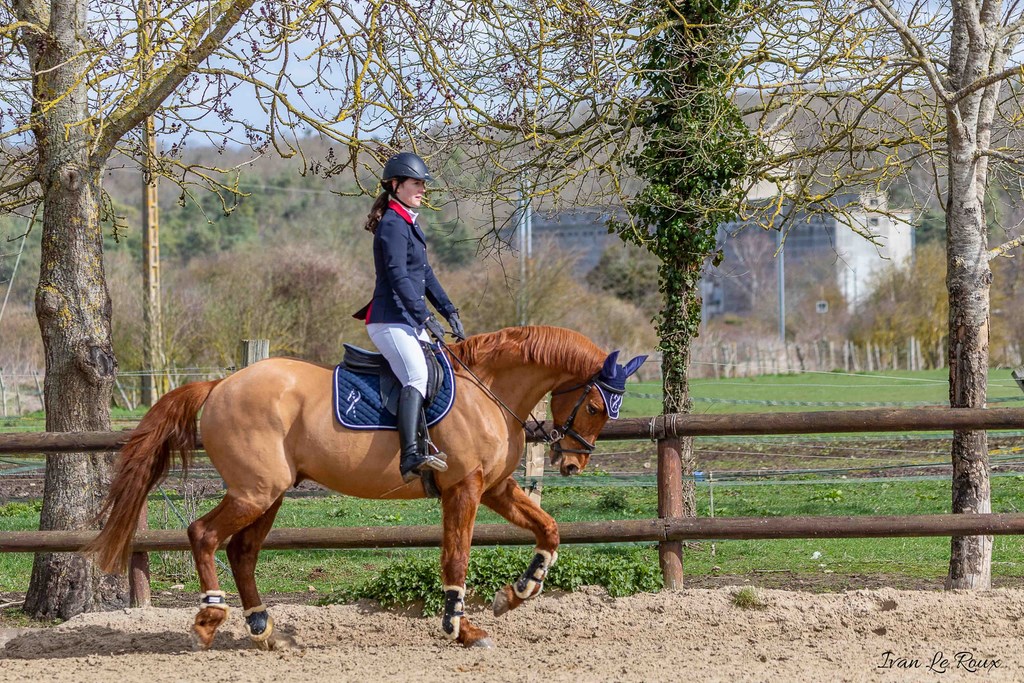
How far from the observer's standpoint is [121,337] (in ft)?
83.1

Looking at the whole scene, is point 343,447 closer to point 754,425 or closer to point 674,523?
point 674,523

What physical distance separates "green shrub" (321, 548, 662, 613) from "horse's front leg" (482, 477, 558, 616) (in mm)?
342

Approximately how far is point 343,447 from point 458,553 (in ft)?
2.87

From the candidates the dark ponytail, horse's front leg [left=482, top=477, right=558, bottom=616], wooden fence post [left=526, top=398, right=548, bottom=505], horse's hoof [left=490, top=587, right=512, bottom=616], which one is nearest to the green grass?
Result: wooden fence post [left=526, top=398, right=548, bottom=505]

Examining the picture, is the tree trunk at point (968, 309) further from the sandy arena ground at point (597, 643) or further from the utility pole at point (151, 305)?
the utility pole at point (151, 305)

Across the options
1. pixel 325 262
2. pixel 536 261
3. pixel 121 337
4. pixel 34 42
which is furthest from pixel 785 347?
pixel 34 42

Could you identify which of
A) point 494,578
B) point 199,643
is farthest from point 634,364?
point 199,643

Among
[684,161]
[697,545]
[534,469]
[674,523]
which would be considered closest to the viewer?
[674,523]

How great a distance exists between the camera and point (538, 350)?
589 centimetres

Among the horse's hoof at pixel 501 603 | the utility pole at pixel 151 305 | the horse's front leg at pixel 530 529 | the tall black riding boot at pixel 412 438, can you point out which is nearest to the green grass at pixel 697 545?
the horse's front leg at pixel 530 529

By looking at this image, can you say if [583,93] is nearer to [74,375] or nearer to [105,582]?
[74,375]

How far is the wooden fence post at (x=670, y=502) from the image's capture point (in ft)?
21.8

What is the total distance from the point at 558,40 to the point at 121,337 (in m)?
20.3
